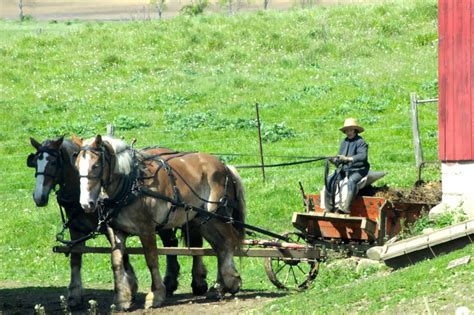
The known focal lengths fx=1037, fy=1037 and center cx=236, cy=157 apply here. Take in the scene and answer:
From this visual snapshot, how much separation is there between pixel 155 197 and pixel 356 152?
9.91ft

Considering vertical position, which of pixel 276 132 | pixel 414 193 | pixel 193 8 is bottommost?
pixel 414 193

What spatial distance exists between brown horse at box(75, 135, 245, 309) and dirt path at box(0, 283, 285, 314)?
0.26m

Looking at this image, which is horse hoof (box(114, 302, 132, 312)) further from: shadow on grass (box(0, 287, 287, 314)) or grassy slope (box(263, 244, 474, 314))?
grassy slope (box(263, 244, 474, 314))

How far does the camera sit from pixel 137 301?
1452 cm

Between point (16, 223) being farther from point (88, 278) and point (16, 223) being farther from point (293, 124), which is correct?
point (293, 124)

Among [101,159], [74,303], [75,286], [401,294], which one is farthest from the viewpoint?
[75,286]

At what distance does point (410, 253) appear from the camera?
1327cm

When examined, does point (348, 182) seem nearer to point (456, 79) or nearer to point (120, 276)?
point (456, 79)

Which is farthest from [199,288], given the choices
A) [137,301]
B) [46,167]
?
[46,167]

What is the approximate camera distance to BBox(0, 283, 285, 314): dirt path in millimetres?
13438

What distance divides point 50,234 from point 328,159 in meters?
7.21

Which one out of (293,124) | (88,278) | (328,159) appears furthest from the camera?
(293,124)

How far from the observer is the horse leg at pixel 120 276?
1341 cm

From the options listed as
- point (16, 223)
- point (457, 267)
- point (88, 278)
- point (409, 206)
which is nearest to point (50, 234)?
point (16, 223)
